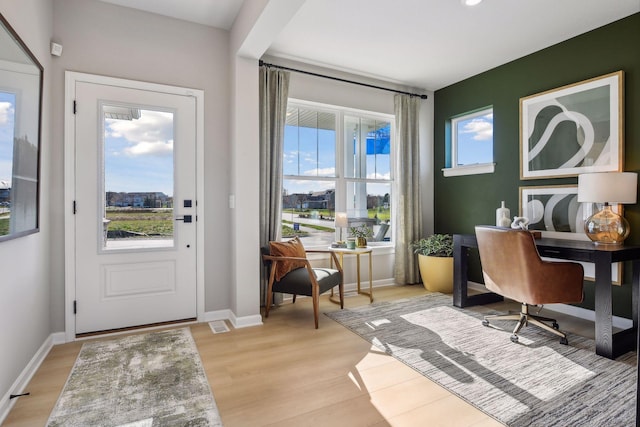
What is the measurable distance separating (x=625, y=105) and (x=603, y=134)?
275mm

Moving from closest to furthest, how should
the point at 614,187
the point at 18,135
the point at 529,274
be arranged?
the point at 18,135 → the point at 529,274 → the point at 614,187

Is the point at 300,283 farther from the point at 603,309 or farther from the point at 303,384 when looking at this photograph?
the point at 603,309

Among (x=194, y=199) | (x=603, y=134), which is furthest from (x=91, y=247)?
(x=603, y=134)

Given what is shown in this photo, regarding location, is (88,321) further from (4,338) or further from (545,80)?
(545,80)

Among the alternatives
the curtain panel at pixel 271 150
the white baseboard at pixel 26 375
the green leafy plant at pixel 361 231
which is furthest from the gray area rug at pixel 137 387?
the green leafy plant at pixel 361 231

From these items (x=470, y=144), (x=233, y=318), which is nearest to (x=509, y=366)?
(x=233, y=318)

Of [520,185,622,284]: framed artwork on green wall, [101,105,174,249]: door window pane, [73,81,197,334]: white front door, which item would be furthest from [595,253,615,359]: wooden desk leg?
[101,105,174,249]: door window pane

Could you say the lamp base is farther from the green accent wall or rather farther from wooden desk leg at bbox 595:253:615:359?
wooden desk leg at bbox 595:253:615:359

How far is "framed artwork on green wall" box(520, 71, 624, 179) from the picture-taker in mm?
3055

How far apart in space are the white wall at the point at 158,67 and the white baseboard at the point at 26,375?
115 mm

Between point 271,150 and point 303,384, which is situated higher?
point 271,150

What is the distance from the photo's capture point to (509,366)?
2.32 m

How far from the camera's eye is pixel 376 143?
4648mm

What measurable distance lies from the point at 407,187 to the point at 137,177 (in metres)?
3.20
